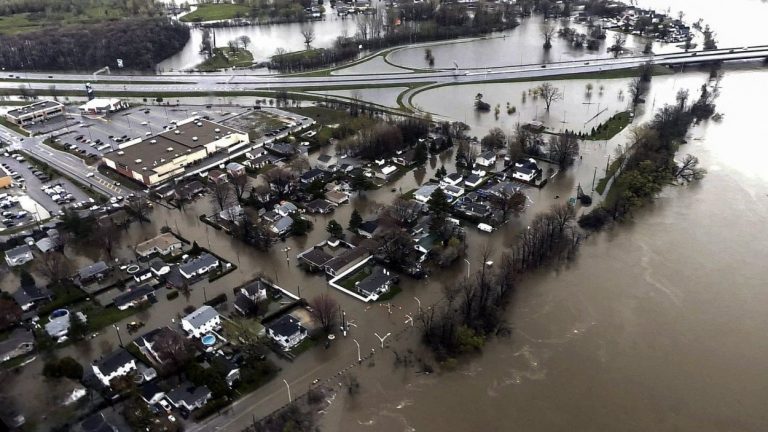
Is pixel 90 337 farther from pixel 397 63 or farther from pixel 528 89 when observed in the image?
pixel 397 63

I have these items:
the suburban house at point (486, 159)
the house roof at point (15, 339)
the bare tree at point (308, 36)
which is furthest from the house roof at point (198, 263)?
the bare tree at point (308, 36)

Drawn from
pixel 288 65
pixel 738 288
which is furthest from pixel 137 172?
pixel 738 288

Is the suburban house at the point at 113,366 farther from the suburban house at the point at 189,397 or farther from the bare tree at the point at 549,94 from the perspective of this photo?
the bare tree at the point at 549,94

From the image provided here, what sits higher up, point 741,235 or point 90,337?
point 741,235

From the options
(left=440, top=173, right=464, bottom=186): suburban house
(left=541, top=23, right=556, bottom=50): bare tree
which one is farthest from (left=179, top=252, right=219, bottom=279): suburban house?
(left=541, top=23, right=556, bottom=50): bare tree

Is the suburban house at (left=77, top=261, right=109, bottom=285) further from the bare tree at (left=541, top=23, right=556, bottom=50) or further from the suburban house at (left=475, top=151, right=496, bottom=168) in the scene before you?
the bare tree at (left=541, top=23, right=556, bottom=50)
